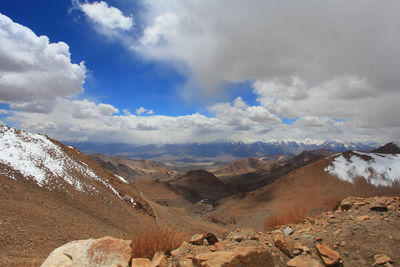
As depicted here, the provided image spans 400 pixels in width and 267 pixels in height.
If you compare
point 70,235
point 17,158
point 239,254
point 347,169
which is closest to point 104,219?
point 70,235

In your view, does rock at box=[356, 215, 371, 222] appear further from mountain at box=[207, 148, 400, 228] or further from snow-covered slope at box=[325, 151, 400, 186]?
snow-covered slope at box=[325, 151, 400, 186]

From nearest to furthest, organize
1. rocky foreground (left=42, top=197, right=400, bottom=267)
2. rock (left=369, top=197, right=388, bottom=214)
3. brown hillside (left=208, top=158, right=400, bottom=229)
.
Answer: rocky foreground (left=42, top=197, right=400, bottom=267) → rock (left=369, top=197, right=388, bottom=214) → brown hillside (left=208, top=158, right=400, bottom=229)

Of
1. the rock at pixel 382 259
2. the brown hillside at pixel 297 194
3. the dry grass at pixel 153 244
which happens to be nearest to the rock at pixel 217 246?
the dry grass at pixel 153 244

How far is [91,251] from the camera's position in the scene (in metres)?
6.61

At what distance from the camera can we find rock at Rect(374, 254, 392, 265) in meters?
6.37


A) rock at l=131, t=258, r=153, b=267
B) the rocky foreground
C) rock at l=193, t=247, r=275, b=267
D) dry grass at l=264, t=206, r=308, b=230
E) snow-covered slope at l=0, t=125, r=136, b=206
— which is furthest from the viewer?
snow-covered slope at l=0, t=125, r=136, b=206

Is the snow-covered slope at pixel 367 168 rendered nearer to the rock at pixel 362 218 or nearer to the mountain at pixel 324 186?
the mountain at pixel 324 186

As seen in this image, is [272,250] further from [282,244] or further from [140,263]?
[140,263]

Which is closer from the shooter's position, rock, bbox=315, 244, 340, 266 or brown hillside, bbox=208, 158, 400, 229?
rock, bbox=315, 244, 340, 266

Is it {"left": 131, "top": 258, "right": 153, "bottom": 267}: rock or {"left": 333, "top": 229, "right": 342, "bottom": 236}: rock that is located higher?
{"left": 333, "top": 229, "right": 342, "bottom": 236}: rock

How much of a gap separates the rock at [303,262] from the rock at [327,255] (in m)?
0.33

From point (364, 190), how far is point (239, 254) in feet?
241

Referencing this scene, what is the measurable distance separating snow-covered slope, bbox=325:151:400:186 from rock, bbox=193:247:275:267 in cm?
7424

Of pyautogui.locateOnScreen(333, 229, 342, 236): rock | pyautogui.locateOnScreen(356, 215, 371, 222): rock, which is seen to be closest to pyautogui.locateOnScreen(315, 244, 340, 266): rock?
pyautogui.locateOnScreen(333, 229, 342, 236): rock
